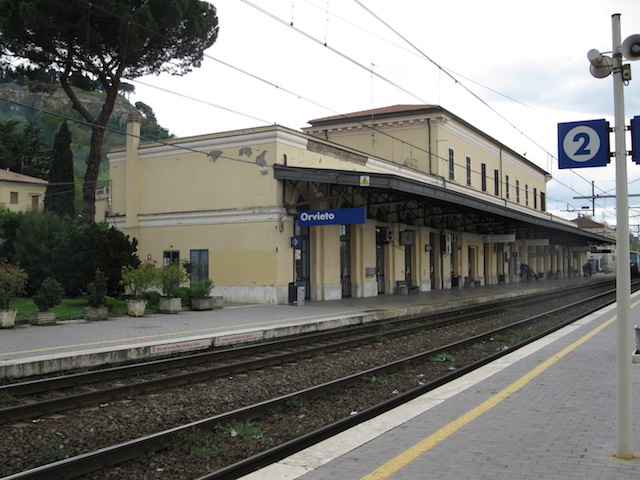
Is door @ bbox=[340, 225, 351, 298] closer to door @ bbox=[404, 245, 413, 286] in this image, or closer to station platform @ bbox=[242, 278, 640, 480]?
door @ bbox=[404, 245, 413, 286]

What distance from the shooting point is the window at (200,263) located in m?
23.5

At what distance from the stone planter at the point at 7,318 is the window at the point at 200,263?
381 inches

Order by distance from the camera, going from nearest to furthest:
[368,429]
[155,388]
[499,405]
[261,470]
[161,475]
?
[261,470], [161,475], [368,429], [499,405], [155,388]

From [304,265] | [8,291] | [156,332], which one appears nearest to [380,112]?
[304,265]

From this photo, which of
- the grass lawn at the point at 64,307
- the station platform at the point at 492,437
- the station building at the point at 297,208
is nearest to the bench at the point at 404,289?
the station building at the point at 297,208

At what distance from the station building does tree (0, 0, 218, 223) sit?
2.27m

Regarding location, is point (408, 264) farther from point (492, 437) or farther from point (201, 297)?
point (492, 437)

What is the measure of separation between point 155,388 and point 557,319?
14.7 meters

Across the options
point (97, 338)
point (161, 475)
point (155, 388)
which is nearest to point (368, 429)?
point (161, 475)

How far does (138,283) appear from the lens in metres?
17.8

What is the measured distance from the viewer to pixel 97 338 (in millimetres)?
12578

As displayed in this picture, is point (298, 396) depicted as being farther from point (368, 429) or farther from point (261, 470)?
point (261, 470)

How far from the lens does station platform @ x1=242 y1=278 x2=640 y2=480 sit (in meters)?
4.52

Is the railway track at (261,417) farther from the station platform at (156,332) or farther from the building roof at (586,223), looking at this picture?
the building roof at (586,223)
